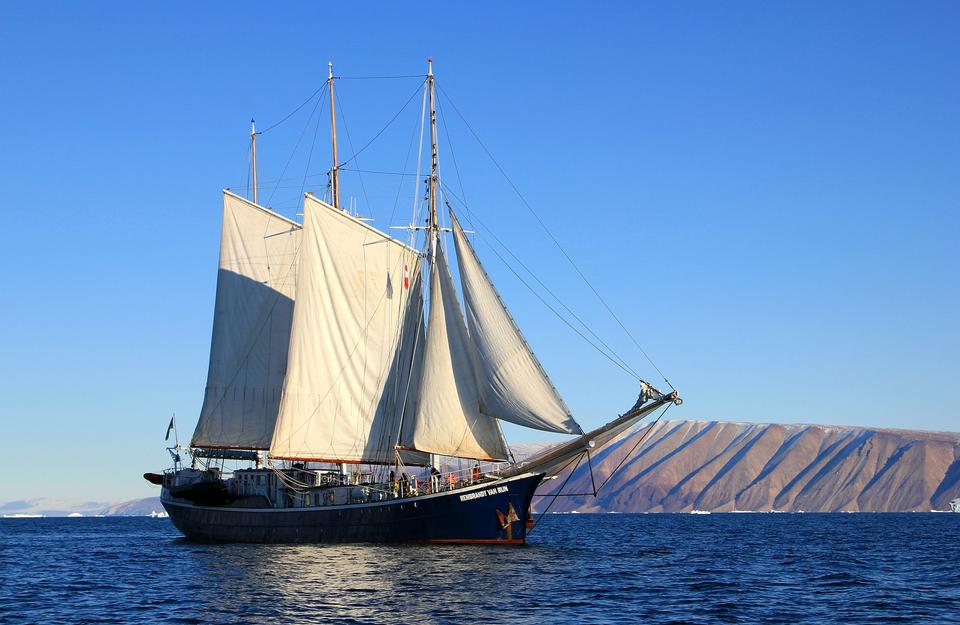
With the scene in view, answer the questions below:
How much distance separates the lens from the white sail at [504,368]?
65.7 m

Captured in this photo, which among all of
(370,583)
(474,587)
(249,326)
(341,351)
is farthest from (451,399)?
(249,326)

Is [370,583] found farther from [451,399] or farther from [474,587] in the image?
[451,399]

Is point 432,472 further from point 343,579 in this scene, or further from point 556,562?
point 343,579

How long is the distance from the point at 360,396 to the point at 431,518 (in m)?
11.5

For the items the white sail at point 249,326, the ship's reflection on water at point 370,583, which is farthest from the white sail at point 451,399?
the white sail at point 249,326

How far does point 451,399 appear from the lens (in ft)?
229

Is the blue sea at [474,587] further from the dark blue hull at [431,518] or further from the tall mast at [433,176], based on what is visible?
the tall mast at [433,176]

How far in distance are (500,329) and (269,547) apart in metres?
21.8

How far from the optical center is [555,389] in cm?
6569

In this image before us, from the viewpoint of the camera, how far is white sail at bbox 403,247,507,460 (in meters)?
69.4

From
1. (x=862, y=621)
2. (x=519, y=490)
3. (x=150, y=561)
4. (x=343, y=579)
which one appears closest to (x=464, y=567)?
(x=343, y=579)

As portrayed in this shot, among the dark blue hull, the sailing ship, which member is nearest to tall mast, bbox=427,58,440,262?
the sailing ship

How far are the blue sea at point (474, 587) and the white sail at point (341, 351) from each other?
773 centimetres

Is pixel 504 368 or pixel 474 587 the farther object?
pixel 504 368
